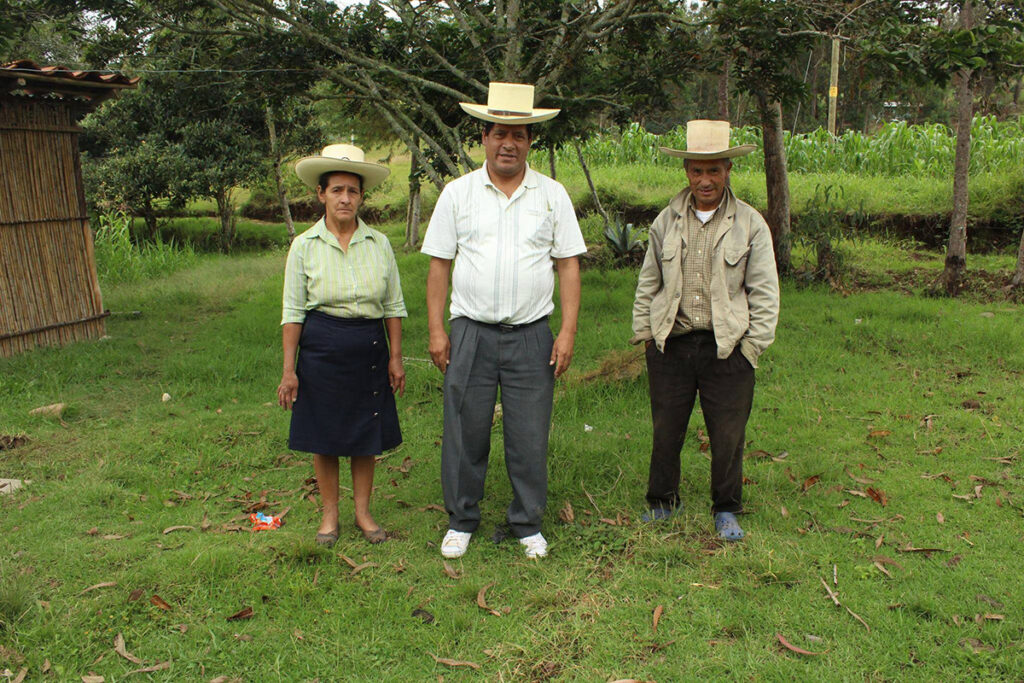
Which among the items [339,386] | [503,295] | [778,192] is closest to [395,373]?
[339,386]

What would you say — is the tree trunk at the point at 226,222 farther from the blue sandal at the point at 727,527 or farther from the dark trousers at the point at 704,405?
the blue sandal at the point at 727,527

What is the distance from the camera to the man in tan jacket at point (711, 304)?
3891 mm

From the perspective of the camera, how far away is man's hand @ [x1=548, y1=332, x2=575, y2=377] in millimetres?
3891

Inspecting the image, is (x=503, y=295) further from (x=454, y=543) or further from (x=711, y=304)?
(x=454, y=543)

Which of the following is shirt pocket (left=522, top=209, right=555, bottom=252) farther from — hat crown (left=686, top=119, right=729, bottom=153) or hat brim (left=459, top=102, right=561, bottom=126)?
hat crown (left=686, top=119, right=729, bottom=153)

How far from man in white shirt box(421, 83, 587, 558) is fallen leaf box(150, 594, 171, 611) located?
4.06 feet

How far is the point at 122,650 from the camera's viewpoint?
3277 millimetres

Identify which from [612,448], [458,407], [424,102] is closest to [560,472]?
[612,448]

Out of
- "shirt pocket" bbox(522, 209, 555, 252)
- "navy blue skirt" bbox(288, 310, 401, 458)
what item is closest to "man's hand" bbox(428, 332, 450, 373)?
"navy blue skirt" bbox(288, 310, 401, 458)

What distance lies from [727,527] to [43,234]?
7283mm

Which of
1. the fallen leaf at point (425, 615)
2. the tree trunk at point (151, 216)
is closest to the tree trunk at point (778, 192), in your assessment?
the fallen leaf at point (425, 615)

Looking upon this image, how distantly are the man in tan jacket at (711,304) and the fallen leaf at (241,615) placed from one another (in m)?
2.10

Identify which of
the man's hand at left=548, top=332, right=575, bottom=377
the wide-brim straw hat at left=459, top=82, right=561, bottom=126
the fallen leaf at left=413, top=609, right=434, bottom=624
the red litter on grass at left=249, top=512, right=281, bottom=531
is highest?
the wide-brim straw hat at left=459, top=82, right=561, bottom=126

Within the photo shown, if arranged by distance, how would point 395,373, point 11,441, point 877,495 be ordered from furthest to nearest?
point 11,441 < point 877,495 < point 395,373
